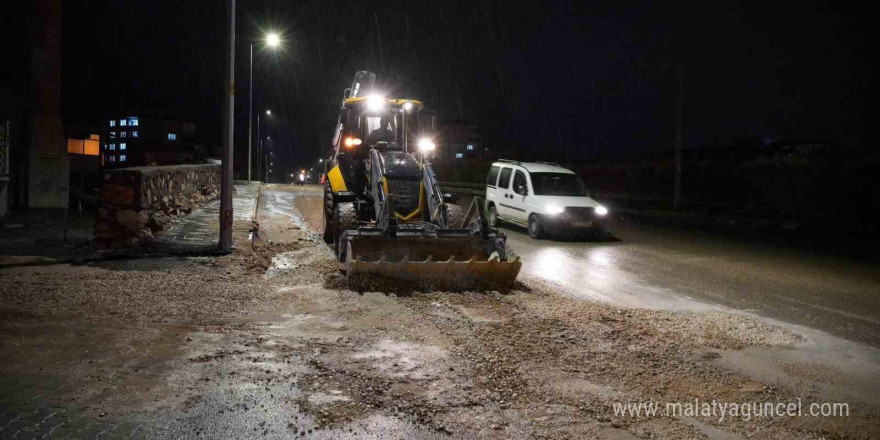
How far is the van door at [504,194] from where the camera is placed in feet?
58.9

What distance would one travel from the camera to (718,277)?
11180 mm

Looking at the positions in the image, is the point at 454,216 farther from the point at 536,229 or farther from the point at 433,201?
the point at 536,229

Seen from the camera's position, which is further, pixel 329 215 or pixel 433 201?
pixel 329 215

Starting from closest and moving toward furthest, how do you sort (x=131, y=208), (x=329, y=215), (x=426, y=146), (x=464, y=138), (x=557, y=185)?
(x=131, y=208) < (x=426, y=146) < (x=329, y=215) < (x=557, y=185) < (x=464, y=138)

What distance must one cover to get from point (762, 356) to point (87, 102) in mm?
36905

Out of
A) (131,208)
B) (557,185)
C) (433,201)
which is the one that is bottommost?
(131,208)

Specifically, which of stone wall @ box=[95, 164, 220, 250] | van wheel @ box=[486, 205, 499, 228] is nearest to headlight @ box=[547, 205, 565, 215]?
van wheel @ box=[486, 205, 499, 228]

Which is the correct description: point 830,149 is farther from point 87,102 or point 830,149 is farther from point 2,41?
point 87,102

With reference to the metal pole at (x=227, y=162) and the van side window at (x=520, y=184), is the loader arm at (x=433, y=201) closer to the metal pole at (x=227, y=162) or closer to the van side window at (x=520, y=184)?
the metal pole at (x=227, y=162)

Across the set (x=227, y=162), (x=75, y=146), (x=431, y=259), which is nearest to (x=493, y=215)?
(x=227, y=162)

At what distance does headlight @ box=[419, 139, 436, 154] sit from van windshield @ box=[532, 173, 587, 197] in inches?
174

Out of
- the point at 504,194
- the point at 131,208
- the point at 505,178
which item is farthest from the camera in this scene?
the point at 505,178

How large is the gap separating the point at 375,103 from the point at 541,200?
17.3 ft

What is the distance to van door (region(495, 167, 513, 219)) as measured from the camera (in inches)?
706
